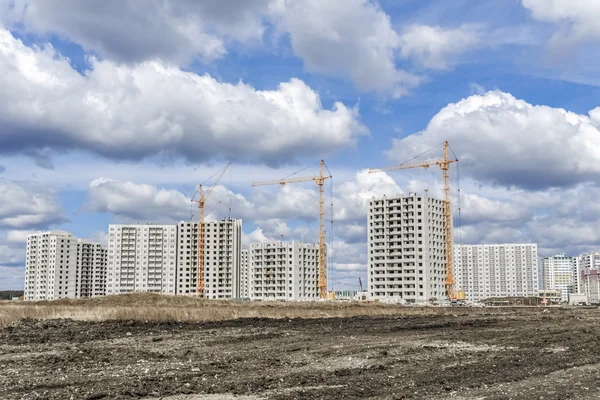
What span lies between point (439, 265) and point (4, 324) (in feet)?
511

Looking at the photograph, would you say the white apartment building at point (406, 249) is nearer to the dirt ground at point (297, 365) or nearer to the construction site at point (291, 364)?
the construction site at point (291, 364)

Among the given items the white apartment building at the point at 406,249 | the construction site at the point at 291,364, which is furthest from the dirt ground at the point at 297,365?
the white apartment building at the point at 406,249

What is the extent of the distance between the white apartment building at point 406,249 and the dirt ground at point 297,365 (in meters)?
145

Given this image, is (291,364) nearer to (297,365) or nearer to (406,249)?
(297,365)

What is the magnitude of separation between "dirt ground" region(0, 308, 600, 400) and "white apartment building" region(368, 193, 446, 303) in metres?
145

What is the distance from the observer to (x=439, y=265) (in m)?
188

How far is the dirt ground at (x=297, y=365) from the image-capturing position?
17.4 meters

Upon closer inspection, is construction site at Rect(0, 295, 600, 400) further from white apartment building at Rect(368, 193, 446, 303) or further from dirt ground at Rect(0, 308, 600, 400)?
white apartment building at Rect(368, 193, 446, 303)

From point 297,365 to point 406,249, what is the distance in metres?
163

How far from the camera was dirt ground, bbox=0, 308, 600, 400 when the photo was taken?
1744cm

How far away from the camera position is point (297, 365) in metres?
23.4

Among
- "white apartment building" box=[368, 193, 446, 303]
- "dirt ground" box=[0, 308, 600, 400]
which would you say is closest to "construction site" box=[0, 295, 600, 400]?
"dirt ground" box=[0, 308, 600, 400]

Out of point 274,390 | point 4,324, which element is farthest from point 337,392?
point 4,324

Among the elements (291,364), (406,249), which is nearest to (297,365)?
(291,364)
